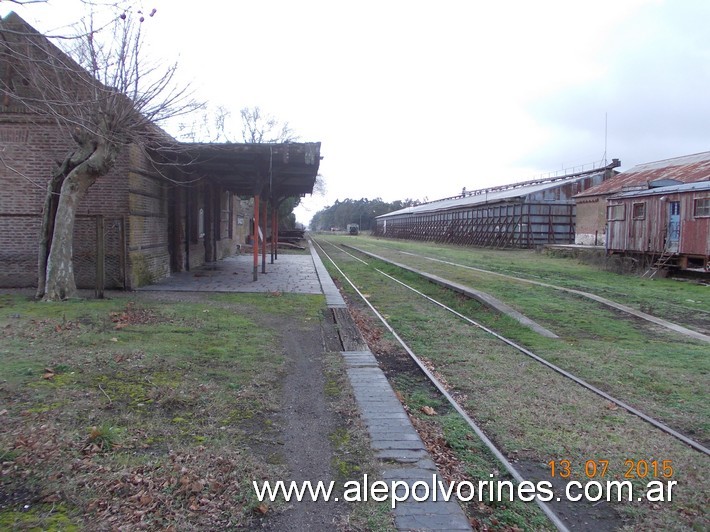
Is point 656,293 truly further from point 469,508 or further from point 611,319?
point 469,508

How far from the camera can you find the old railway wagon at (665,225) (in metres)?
17.6

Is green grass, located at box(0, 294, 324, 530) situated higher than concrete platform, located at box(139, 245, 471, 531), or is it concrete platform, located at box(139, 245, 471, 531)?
green grass, located at box(0, 294, 324, 530)

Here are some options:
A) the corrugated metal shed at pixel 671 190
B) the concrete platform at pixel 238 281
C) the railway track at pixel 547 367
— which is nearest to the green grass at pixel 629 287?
the corrugated metal shed at pixel 671 190

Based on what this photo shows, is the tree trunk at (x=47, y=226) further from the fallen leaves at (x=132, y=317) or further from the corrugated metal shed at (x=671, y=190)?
the corrugated metal shed at (x=671, y=190)

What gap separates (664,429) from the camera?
15.7 feet

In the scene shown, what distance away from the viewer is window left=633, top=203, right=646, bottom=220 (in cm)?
2088

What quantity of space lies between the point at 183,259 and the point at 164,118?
7.29 meters

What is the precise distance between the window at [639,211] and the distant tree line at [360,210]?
89483mm

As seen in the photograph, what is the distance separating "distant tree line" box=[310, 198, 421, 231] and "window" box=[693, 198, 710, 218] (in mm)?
93175

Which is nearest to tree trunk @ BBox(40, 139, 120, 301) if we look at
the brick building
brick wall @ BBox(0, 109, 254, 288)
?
the brick building

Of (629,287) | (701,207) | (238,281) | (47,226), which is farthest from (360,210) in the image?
(47,226)

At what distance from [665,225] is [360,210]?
354ft

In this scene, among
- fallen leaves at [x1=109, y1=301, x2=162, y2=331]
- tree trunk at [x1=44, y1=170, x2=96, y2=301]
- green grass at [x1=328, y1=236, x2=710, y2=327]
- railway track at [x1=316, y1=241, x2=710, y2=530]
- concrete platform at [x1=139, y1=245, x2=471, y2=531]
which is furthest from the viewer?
green grass at [x1=328, y1=236, x2=710, y2=327]
